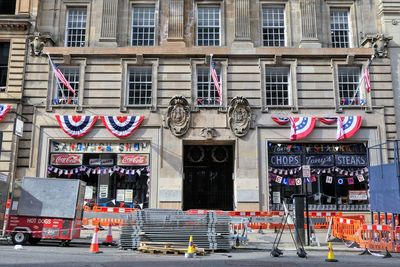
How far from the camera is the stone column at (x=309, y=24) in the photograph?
2623 centimetres

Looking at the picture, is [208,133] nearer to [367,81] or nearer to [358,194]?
[358,194]

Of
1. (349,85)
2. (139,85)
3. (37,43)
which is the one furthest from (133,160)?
(349,85)

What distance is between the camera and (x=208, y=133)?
2505cm

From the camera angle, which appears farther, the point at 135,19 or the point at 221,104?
the point at 135,19

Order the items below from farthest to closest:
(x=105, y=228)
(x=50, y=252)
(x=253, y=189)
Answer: (x=253, y=189) < (x=105, y=228) < (x=50, y=252)

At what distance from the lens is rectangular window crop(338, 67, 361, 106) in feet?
85.3

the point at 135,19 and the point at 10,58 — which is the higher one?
the point at 135,19

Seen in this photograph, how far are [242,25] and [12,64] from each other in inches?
548

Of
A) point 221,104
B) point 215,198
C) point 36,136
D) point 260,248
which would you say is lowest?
point 260,248

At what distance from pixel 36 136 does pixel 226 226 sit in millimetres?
14259

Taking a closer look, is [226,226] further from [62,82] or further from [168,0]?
[168,0]

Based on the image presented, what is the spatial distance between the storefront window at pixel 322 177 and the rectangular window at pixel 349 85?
9.69ft

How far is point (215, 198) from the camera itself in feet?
87.4

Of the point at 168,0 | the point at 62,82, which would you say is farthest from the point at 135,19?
the point at 62,82
